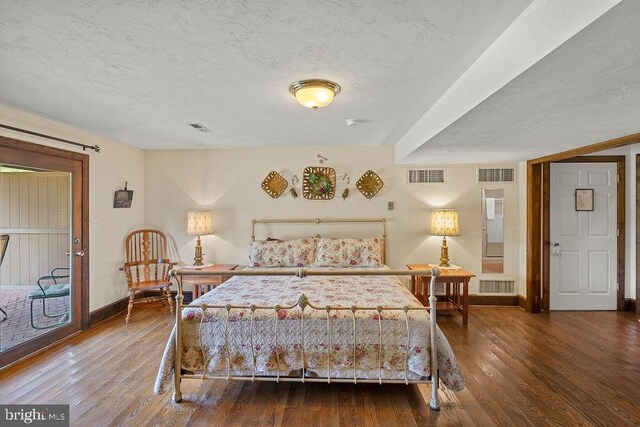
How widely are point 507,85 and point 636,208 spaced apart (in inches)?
156

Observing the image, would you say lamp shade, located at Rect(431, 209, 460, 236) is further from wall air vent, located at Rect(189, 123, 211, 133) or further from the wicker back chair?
the wicker back chair

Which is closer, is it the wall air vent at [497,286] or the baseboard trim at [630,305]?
the baseboard trim at [630,305]

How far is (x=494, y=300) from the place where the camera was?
14.1 feet

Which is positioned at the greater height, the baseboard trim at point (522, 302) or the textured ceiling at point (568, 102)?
the textured ceiling at point (568, 102)

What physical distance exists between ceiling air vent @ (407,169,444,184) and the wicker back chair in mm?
3755

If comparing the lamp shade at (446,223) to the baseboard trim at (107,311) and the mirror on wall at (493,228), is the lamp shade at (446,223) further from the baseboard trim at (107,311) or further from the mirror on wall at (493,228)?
the baseboard trim at (107,311)

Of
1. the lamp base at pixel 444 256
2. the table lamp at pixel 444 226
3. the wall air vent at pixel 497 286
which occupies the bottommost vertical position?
the wall air vent at pixel 497 286

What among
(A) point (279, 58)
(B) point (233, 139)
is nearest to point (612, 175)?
(A) point (279, 58)

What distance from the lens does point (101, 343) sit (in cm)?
317

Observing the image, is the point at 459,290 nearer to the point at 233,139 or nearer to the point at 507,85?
the point at 507,85

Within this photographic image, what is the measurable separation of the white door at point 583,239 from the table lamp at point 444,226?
1.38m

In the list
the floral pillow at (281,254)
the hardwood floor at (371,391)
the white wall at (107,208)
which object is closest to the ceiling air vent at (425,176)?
the floral pillow at (281,254)

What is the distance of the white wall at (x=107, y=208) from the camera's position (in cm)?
366

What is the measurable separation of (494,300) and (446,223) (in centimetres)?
143
